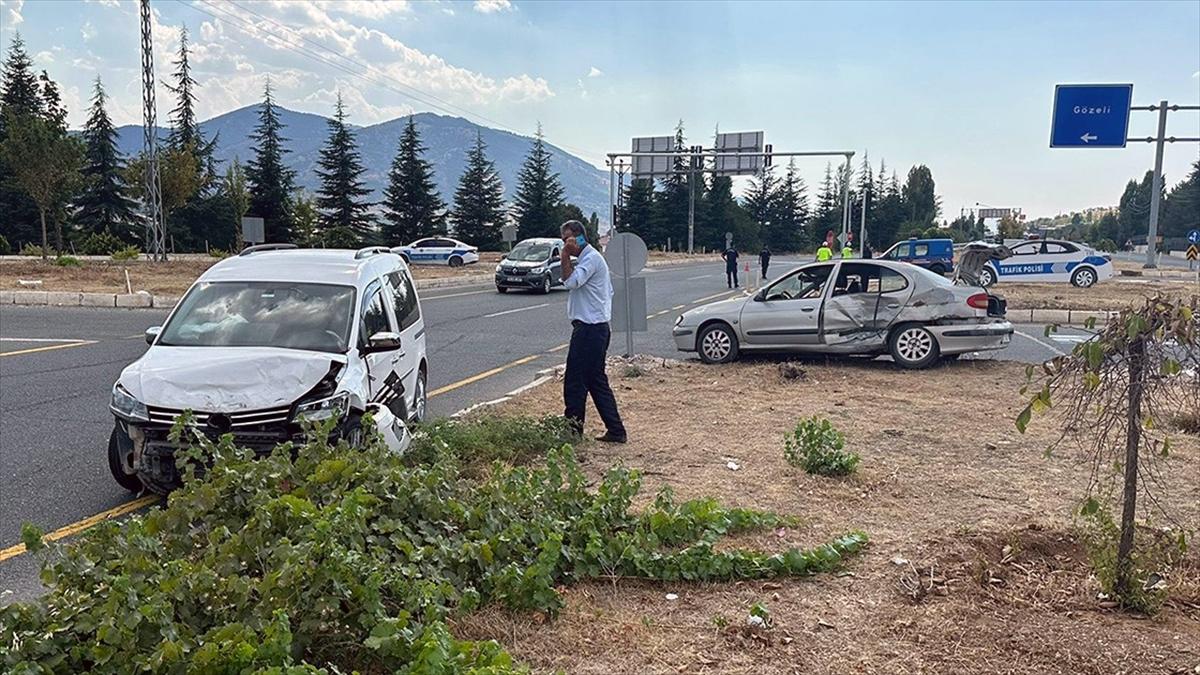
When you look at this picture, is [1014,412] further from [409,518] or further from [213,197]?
[213,197]

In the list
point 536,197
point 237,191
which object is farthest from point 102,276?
point 536,197

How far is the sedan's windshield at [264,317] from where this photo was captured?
6.37m

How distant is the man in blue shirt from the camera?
292 inches

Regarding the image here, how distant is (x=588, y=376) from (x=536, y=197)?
223 feet

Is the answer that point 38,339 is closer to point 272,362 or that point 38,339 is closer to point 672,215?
point 272,362

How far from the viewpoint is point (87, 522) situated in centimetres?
547

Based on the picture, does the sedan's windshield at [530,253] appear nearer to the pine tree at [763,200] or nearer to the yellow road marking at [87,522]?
the yellow road marking at [87,522]

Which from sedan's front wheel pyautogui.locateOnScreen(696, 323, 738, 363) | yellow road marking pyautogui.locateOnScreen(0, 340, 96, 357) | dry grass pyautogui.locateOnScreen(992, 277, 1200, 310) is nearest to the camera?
yellow road marking pyautogui.locateOnScreen(0, 340, 96, 357)

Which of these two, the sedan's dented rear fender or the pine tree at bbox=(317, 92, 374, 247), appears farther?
the pine tree at bbox=(317, 92, 374, 247)

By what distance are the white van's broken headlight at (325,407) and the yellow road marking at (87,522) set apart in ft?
4.21

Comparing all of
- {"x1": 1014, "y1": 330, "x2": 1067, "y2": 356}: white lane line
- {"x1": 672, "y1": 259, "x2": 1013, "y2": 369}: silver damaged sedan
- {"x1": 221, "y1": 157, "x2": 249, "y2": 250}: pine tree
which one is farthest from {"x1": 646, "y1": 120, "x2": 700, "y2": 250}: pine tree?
{"x1": 672, "y1": 259, "x2": 1013, "y2": 369}: silver damaged sedan

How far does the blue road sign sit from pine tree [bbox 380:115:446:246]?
4676 centimetres

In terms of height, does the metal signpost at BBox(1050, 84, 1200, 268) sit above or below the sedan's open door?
above

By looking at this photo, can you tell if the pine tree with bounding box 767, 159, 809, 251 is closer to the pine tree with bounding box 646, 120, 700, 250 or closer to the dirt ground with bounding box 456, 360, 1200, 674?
the pine tree with bounding box 646, 120, 700, 250
